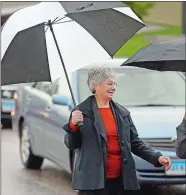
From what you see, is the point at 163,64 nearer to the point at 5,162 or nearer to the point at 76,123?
the point at 76,123

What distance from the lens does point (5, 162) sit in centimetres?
1190

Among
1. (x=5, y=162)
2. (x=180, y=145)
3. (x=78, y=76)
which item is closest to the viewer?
(x=180, y=145)

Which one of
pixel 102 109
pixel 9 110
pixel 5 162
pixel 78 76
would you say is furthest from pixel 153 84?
pixel 9 110

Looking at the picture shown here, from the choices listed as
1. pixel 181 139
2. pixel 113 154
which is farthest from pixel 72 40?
pixel 181 139

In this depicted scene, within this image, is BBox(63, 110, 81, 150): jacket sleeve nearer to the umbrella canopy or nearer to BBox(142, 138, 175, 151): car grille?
the umbrella canopy

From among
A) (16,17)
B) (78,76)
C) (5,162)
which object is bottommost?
(5,162)

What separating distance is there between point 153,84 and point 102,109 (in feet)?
14.6

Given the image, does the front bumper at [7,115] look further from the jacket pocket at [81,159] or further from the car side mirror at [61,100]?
the jacket pocket at [81,159]

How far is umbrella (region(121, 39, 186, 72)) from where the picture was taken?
5.94 meters

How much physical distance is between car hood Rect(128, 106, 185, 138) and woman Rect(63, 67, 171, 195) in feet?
9.95

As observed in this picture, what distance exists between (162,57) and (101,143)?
1.04 meters

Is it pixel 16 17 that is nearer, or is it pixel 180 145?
pixel 180 145

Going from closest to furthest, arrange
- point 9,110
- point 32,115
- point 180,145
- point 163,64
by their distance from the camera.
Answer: point 180,145 < point 163,64 < point 32,115 < point 9,110

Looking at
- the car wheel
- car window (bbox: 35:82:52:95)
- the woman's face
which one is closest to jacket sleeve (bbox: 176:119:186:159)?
the woman's face
